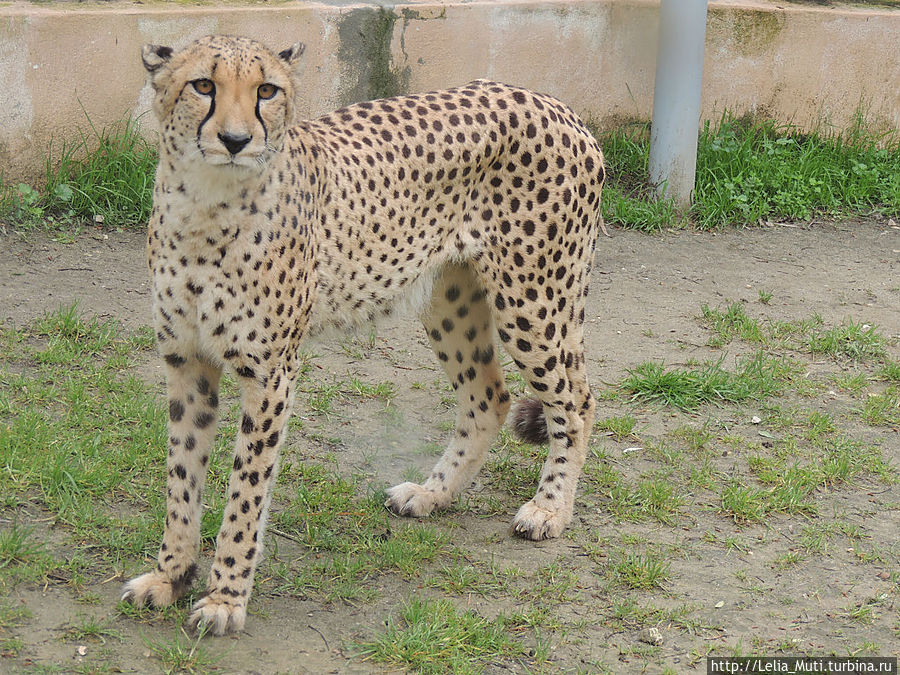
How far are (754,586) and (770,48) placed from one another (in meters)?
5.19

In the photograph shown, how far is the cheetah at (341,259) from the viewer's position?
334cm

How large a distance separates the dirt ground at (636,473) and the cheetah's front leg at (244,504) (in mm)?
103

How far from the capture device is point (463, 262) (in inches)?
165

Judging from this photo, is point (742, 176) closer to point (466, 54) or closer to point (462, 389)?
point (466, 54)

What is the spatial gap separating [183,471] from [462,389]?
1.26m

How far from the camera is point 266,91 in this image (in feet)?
10.8

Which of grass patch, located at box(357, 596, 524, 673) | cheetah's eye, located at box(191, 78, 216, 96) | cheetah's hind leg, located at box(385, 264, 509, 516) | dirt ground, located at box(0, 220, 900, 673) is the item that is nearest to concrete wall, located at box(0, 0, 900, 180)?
dirt ground, located at box(0, 220, 900, 673)

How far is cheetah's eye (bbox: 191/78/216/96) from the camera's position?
3.21m

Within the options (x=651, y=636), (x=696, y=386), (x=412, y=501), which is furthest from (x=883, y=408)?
(x=412, y=501)

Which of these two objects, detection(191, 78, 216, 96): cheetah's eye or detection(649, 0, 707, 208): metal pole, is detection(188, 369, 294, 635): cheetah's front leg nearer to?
detection(191, 78, 216, 96): cheetah's eye

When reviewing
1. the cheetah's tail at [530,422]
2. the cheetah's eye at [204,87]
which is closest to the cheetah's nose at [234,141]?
the cheetah's eye at [204,87]

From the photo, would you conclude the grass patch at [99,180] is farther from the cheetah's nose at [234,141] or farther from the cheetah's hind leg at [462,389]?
the cheetah's nose at [234,141]

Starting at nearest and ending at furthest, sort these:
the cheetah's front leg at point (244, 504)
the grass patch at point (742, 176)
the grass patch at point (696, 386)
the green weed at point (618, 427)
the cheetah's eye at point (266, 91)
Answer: the cheetah's eye at point (266, 91) → the cheetah's front leg at point (244, 504) → the green weed at point (618, 427) → the grass patch at point (696, 386) → the grass patch at point (742, 176)

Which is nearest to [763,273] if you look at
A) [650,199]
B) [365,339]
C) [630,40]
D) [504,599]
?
[650,199]
